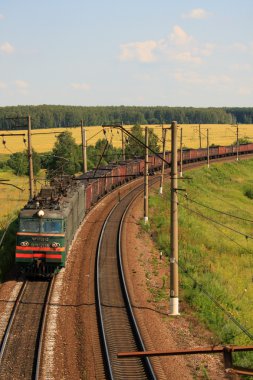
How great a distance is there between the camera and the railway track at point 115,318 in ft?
52.7

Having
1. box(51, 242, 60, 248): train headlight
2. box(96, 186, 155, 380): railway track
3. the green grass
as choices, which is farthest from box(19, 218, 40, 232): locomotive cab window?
the green grass

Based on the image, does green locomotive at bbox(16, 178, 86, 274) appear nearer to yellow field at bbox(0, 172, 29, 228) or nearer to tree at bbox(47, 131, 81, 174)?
yellow field at bbox(0, 172, 29, 228)

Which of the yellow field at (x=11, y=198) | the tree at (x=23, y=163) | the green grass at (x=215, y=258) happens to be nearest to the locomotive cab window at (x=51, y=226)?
the green grass at (x=215, y=258)

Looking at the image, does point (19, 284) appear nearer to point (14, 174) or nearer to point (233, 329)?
point (233, 329)

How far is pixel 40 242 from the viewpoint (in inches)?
944

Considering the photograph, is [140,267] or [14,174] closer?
[140,267]

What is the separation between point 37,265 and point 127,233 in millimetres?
13236

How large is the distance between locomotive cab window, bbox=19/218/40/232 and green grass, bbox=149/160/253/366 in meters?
7.59

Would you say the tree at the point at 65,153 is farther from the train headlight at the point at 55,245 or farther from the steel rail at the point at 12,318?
the steel rail at the point at 12,318

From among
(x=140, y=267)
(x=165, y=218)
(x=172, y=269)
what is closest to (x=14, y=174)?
(x=165, y=218)

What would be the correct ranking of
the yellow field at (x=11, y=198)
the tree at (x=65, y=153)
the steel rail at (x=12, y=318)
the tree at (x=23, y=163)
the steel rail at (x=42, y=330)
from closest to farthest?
the steel rail at (x=42, y=330) < the steel rail at (x=12, y=318) < the yellow field at (x=11, y=198) < the tree at (x=65, y=153) < the tree at (x=23, y=163)

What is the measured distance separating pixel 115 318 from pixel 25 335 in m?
3.78

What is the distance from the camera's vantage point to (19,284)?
24.2 m

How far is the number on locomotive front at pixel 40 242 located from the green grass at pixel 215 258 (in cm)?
626
